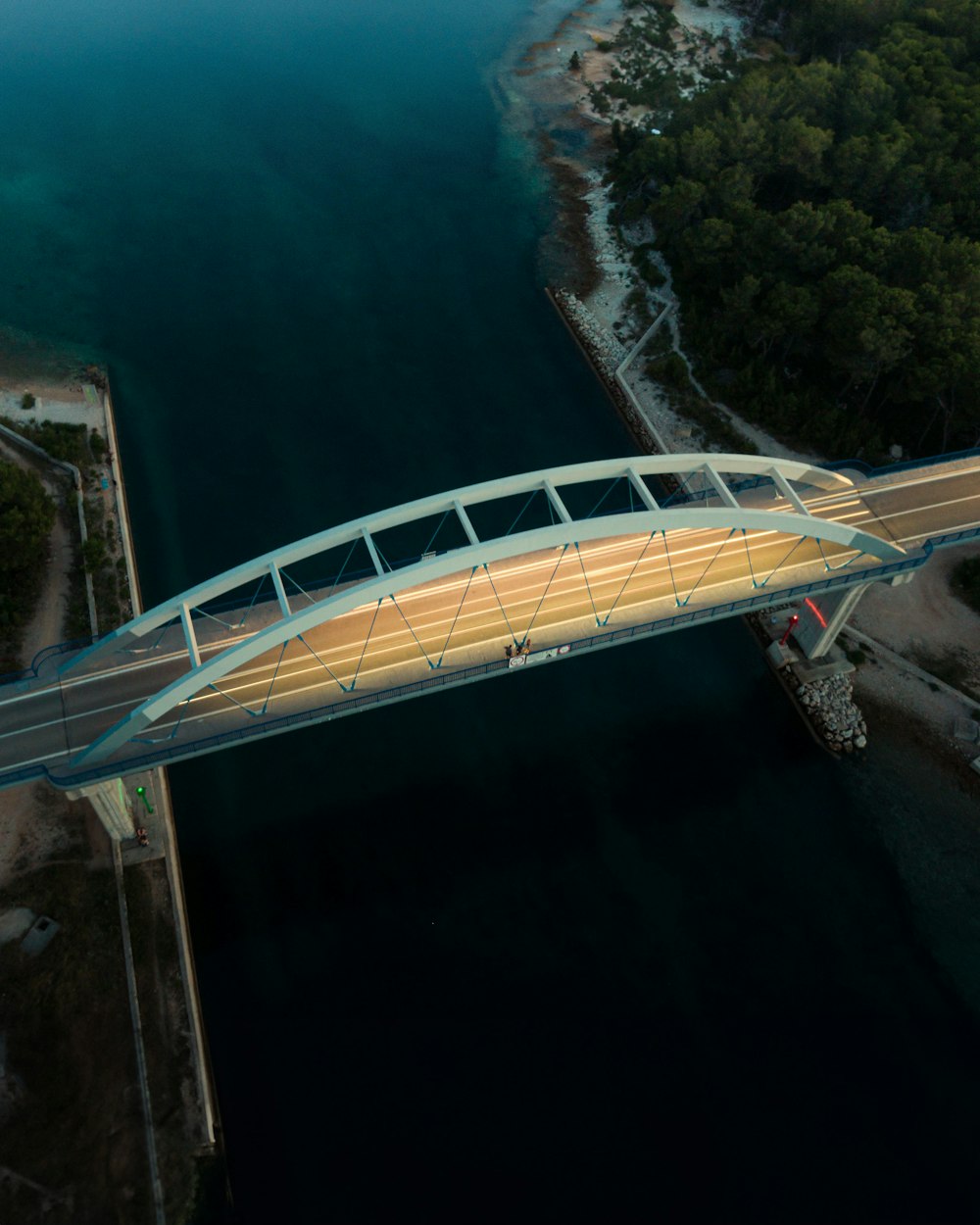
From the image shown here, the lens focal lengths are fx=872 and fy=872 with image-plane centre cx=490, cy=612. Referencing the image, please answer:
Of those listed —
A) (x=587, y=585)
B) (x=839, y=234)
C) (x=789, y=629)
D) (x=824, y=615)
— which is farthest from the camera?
(x=839, y=234)

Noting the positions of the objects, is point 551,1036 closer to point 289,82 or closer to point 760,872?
point 760,872

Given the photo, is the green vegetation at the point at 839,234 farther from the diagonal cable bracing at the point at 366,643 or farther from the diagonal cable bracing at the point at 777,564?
the diagonal cable bracing at the point at 366,643

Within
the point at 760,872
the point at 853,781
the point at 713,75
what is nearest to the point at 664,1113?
the point at 760,872

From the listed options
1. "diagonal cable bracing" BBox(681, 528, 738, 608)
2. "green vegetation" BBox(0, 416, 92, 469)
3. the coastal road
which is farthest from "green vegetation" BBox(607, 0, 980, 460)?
"green vegetation" BBox(0, 416, 92, 469)

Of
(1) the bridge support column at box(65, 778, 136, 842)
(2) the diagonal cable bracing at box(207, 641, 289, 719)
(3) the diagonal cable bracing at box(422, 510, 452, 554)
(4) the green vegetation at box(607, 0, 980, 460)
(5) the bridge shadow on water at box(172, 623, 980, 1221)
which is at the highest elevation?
(4) the green vegetation at box(607, 0, 980, 460)

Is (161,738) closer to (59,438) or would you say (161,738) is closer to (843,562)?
(59,438)

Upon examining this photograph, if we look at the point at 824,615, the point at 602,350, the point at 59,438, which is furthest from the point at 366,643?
the point at 602,350

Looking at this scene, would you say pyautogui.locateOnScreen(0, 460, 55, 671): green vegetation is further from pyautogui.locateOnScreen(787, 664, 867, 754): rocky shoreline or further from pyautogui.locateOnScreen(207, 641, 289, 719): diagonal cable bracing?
pyautogui.locateOnScreen(787, 664, 867, 754): rocky shoreline
